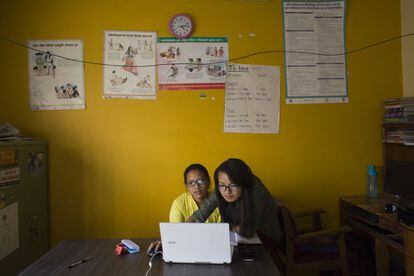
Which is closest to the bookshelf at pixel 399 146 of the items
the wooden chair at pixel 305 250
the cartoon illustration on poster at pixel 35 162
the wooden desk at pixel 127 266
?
the wooden chair at pixel 305 250

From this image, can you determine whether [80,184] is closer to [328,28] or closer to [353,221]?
[353,221]

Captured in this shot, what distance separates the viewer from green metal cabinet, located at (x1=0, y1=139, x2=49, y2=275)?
2.04 metres

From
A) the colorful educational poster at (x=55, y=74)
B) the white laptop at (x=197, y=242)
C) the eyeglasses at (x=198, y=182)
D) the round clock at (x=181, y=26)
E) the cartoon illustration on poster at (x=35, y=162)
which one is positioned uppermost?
the round clock at (x=181, y=26)

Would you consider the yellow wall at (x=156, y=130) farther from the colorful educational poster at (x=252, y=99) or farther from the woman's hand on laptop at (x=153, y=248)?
the woman's hand on laptop at (x=153, y=248)

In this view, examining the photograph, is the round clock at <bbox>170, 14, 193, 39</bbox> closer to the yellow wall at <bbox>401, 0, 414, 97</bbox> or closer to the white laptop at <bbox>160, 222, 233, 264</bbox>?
the white laptop at <bbox>160, 222, 233, 264</bbox>

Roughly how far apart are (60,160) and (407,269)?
267 cm

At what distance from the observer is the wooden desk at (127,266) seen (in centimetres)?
140

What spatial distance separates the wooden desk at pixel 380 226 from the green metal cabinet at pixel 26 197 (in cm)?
253

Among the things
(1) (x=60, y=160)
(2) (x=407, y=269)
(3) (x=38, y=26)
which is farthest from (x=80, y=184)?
(2) (x=407, y=269)

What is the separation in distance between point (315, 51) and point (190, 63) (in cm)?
110

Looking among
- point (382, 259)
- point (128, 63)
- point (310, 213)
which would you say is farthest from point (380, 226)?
point (128, 63)

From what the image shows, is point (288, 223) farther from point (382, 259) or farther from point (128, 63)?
point (128, 63)

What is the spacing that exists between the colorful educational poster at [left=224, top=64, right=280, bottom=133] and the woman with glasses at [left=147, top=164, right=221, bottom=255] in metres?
0.66

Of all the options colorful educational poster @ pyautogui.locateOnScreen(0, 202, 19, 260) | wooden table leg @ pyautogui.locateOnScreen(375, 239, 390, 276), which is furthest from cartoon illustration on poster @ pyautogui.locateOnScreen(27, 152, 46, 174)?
wooden table leg @ pyautogui.locateOnScreen(375, 239, 390, 276)
